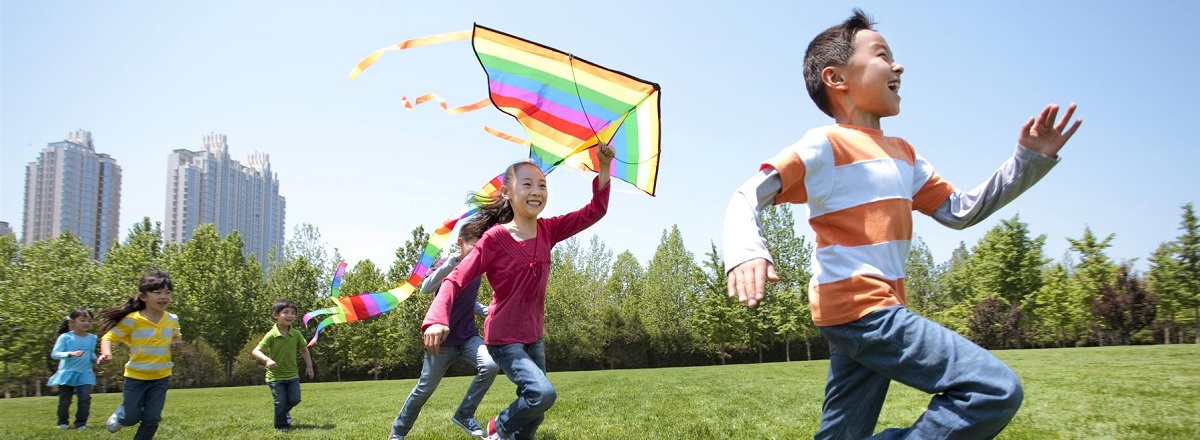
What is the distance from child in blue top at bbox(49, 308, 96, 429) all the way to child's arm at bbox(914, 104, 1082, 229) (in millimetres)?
11923

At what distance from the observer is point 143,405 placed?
6.75 metres

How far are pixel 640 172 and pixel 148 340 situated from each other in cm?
506

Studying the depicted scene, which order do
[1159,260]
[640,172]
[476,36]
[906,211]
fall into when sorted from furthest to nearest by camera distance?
1. [1159,260]
2. [640,172]
3. [476,36]
4. [906,211]

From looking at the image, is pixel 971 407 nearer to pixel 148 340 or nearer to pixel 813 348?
pixel 148 340

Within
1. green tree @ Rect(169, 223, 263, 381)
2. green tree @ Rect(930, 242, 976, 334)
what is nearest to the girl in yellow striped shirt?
green tree @ Rect(169, 223, 263, 381)

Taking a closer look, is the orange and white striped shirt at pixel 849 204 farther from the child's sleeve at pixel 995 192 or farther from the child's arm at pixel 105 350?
the child's arm at pixel 105 350

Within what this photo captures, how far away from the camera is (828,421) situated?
2.90 m

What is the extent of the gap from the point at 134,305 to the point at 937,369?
292 inches

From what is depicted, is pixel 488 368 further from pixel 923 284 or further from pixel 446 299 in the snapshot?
pixel 923 284

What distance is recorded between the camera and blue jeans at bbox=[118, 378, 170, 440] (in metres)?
6.54

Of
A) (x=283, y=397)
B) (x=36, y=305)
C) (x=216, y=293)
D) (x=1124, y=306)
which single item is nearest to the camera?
(x=283, y=397)

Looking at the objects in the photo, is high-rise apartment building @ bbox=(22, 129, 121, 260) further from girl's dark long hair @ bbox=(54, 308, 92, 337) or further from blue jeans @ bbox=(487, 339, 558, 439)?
blue jeans @ bbox=(487, 339, 558, 439)

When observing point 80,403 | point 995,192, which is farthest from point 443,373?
point 80,403

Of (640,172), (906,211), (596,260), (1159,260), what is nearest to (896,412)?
(640,172)
